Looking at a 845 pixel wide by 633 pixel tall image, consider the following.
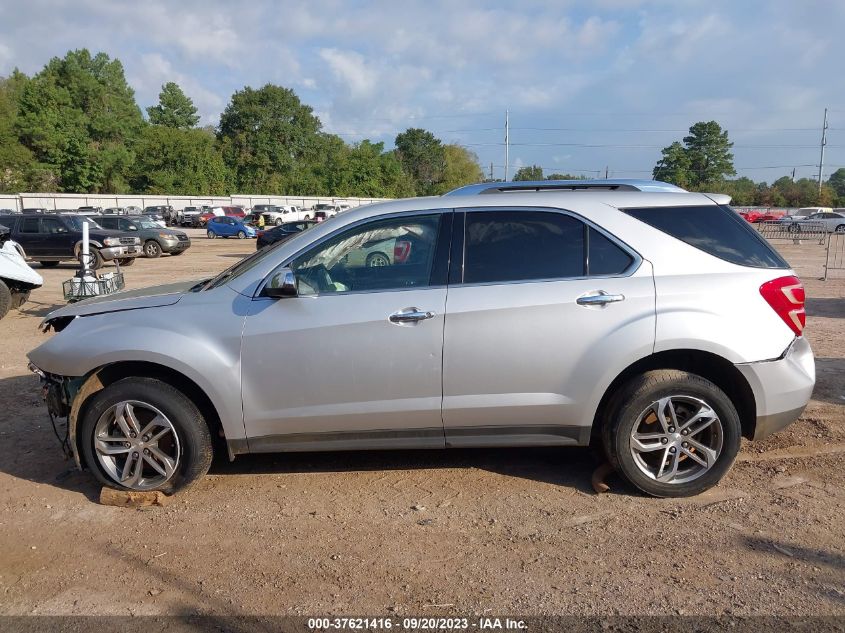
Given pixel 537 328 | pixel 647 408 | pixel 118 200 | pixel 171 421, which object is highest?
pixel 118 200

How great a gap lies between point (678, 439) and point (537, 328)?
1.10m

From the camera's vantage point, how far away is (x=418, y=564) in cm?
340

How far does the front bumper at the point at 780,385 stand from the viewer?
12.9ft

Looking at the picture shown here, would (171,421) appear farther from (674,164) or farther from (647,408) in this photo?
(674,164)

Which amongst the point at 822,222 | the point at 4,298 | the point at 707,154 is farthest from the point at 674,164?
the point at 4,298

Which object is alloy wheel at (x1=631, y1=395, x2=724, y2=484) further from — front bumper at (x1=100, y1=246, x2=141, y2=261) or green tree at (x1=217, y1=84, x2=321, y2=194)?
green tree at (x1=217, y1=84, x2=321, y2=194)

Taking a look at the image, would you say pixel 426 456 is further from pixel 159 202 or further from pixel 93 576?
pixel 159 202

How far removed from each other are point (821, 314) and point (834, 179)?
11689 cm

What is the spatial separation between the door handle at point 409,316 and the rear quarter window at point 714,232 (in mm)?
1411

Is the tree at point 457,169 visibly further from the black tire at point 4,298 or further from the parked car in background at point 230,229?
the black tire at point 4,298

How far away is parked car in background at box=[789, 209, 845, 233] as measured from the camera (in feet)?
113

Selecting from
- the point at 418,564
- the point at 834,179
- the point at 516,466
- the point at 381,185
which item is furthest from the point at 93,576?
the point at 834,179

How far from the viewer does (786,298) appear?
3.94 meters

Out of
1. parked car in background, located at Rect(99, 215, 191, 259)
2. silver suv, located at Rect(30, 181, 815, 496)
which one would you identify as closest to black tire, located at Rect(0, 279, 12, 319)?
silver suv, located at Rect(30, 181, 815, 496)
